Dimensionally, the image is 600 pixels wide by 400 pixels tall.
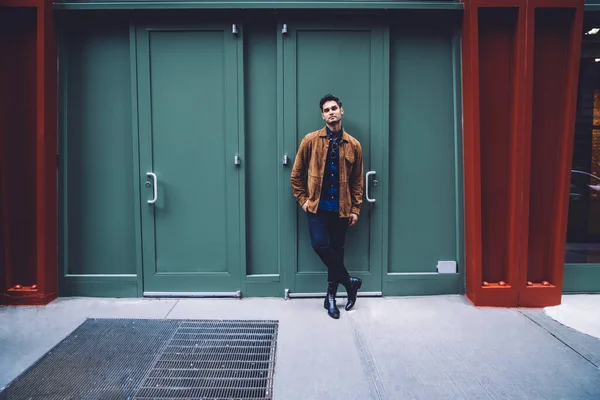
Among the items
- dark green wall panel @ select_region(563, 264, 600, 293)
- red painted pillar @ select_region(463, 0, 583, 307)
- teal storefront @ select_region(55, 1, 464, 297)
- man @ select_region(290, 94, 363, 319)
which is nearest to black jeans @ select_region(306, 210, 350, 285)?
man @ select_region(290, 94, 363, 319)

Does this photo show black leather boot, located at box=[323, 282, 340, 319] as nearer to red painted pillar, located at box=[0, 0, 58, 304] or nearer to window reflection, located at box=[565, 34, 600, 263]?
window reflection, located at box=[565, 34, 600, 263]

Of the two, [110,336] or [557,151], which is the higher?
[557,151]

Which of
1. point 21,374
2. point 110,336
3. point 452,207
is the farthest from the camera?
point 452,207

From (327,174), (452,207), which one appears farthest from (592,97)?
(327,174)

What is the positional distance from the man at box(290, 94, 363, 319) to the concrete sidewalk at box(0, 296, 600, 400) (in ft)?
1.77

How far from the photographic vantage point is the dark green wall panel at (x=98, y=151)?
4.82 metres

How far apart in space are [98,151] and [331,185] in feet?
8.98

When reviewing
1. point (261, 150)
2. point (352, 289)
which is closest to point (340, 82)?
point (261, 150)

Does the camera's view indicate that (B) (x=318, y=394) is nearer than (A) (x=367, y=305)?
Yes

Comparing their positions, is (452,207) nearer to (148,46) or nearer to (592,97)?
(592,97)

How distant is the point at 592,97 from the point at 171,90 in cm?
481

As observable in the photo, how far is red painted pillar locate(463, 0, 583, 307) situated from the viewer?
14.7ft

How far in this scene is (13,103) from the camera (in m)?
4.66

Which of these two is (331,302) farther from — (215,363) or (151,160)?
(151,160)
